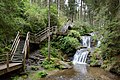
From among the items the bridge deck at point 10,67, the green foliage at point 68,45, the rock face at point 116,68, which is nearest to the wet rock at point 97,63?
the rock face at point 116,68

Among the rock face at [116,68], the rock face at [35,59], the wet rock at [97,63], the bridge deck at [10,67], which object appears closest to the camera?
the bridge deck at [10,67]

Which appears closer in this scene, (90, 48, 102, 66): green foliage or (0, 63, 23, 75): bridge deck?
(0, 63, 23, 75): bridge deck

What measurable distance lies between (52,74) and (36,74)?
1.29 m

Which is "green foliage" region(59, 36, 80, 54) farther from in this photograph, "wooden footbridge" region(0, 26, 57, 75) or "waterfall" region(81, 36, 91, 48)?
"waterfall" region(81, 36, 91, 48)

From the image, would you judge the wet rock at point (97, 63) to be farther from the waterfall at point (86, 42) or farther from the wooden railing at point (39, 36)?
the wooden railing at point (39, 36)

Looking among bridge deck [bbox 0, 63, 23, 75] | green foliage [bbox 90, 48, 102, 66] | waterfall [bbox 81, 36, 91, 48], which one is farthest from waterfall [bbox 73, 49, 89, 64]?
bridge deck [bbox 0, 63, 23, 75]

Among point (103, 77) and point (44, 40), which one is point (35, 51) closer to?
point (44, 40)

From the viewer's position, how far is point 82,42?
2367 cm

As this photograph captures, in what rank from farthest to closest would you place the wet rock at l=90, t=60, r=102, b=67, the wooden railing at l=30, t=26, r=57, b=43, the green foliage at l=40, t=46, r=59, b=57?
the wooden railing at l=30, t=26, r=57, b=43 < the green foliage at l=40, t=46, r=59, b=57 < the wet rock at l=90, t=60, r=102, b=67

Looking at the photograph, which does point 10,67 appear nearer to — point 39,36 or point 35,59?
point 35,59

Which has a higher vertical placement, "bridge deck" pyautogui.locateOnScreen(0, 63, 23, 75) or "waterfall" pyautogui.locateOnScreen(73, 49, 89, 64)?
"waterfall" pyautogui.locateOnScreen(73, 49, 89, 64)

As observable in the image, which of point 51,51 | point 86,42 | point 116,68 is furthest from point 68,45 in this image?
point 116,68

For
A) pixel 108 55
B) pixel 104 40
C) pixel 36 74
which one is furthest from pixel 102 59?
pixel 36 74

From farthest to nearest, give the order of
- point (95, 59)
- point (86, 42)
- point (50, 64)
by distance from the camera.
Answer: point (86, 42) → point (95, 59) → point (50, 64)
